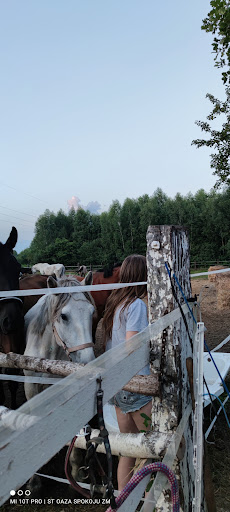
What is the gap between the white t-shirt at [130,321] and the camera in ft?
6.86

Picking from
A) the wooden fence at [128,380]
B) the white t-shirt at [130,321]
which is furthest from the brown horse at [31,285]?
the wooden fence at [128,380]

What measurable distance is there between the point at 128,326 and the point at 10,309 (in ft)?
5.08

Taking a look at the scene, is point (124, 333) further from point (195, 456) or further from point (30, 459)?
point (30, 459)

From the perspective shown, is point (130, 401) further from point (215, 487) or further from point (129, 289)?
point (215, 487)

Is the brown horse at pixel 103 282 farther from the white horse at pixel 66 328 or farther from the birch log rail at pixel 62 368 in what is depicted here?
the birch log rail at pixel 62 368

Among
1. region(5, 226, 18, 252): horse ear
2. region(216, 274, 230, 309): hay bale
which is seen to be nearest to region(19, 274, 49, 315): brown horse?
region(5, 226, 18, 252): horse ear

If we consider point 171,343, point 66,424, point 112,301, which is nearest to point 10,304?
point 112,301

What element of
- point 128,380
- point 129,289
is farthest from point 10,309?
point 128,380

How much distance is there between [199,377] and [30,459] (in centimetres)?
106

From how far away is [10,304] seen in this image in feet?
10.5

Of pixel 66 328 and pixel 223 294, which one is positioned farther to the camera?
pixel 223 294

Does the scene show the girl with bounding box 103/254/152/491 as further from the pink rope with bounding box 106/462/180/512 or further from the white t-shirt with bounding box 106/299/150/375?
the pink rope with bounding box 106/462/180/512

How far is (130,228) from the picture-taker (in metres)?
58.5

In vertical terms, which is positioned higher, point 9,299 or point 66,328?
point 9,299
